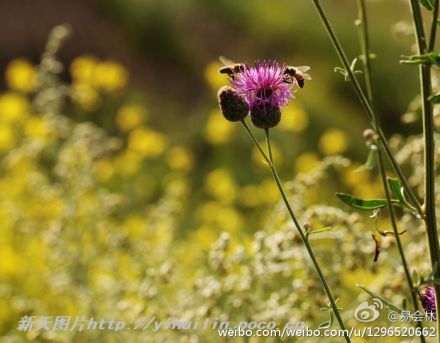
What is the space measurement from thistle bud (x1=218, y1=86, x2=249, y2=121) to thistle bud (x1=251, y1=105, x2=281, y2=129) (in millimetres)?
19

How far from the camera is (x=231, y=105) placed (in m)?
1.33

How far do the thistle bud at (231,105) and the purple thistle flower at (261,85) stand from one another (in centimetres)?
2

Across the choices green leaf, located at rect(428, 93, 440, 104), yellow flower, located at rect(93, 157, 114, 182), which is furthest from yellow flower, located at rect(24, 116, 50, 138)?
green leaf, located at rect(428, 93, 440, 104)

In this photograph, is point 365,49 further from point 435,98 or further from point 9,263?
point 9,263

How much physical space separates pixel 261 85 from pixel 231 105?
0.07 meters

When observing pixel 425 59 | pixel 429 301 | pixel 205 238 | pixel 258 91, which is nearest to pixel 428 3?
pixel 425 59

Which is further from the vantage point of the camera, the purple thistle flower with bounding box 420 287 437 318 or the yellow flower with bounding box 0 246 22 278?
the yellow flower with bounding box 0 246 22 278

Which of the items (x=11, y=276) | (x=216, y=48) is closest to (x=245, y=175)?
(x=11, y=276)

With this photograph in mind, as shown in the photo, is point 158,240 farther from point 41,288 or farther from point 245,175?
point 245,175

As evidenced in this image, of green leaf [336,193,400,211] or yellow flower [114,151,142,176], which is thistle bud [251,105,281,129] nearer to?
green leaf [336,193,400,211]

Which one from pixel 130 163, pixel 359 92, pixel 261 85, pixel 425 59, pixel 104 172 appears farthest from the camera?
pixel 104 172

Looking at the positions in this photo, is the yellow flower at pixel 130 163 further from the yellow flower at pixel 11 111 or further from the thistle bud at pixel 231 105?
the thistle bud at pixel 231 105

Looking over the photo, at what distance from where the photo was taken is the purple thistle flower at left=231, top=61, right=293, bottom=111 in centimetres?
135

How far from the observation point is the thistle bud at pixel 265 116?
1.31 meters
